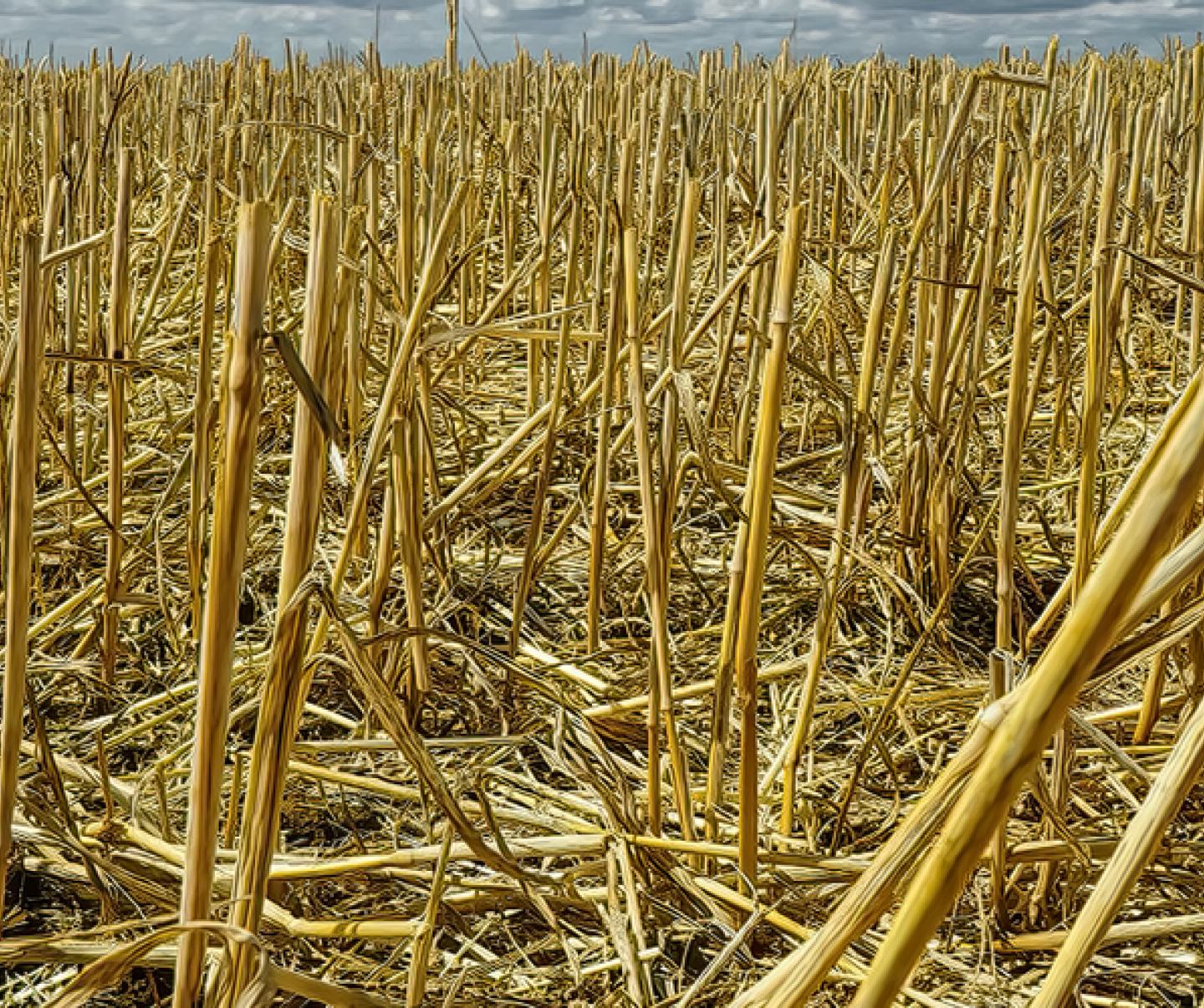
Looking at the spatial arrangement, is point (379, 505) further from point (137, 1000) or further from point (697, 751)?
point (137, 1000)

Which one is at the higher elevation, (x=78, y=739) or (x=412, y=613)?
(x=412, y=613)

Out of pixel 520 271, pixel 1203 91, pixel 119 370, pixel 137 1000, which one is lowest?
pixel 137 1000

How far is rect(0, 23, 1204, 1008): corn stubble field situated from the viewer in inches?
23.0

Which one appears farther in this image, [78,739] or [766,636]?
[766,636]

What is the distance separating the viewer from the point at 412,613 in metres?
1.31

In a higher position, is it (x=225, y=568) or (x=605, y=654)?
(x=225, y=568)

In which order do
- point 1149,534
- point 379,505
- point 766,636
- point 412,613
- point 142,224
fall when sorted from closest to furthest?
point 1149,534 → point 412,613 → point 766,636 → point 379,505 → point 142,224

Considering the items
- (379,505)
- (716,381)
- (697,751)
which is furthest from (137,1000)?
(379,505)

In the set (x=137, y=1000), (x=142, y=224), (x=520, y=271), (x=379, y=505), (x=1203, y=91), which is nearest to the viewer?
(x=137, y=1000)

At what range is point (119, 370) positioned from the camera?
4.94 feet

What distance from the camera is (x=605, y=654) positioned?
164 cm

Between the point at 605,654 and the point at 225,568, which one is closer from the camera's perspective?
the point at 225,568

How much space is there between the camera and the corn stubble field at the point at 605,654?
1.92ft

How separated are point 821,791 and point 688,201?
0.64 m
